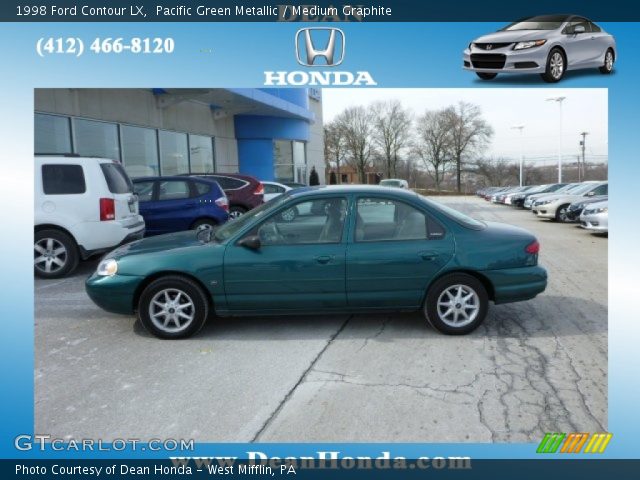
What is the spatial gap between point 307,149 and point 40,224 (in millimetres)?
20662

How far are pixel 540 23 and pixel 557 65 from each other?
32 cm

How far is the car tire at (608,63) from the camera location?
115 inches

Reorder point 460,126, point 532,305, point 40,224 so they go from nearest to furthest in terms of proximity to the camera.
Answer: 1. point 460,126
2. point 532,305
3. point 40,224

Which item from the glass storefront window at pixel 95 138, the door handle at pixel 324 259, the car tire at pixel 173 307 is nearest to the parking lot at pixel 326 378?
the car tire at pixel 173 307

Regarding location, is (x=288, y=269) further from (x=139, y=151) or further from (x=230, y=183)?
(x=139, y=151)

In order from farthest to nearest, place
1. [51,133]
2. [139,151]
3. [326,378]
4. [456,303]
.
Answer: [139,151], [51,133], [456,303], [326,378]

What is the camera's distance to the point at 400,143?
6234 millimetres

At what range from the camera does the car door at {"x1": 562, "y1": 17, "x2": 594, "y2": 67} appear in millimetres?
2830

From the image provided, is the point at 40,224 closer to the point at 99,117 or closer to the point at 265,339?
the point at 265,339

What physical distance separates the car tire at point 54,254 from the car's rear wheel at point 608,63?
22.9 ft

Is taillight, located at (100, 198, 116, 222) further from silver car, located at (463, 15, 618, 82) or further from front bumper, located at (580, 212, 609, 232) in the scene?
front bumper, located at (580, 212, 609, 232)

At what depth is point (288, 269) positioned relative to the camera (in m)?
4.62

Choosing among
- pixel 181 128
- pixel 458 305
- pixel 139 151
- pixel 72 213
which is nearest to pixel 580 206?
pixel 458 305

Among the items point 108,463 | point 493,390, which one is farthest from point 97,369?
point 493,390
